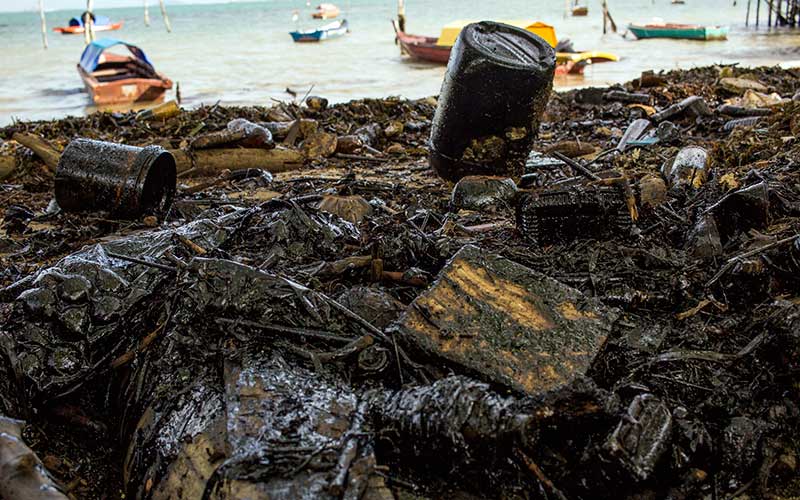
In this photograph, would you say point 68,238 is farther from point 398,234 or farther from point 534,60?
point 534,60

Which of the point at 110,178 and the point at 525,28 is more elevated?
the point at 525,28

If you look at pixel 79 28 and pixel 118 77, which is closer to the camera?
pixel 118 77

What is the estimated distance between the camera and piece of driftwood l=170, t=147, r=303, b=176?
256 inches

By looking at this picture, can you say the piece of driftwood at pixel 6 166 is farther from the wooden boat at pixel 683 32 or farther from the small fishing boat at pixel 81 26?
the small fishing boat at pixel 81 26

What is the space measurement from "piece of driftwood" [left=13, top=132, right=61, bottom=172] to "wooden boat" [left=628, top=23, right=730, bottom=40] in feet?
85.0

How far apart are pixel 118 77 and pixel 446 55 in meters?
10.1

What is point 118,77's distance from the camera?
16.6 metres

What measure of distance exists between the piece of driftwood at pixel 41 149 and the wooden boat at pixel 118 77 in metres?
9.82

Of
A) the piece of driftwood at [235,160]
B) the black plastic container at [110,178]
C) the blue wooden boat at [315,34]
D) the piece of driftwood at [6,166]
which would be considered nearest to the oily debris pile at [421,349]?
the black plastic container at [110,178]

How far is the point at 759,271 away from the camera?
304 centimetres

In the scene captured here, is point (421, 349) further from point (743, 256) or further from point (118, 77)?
point (118, 77)

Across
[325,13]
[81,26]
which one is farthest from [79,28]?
[325,13]

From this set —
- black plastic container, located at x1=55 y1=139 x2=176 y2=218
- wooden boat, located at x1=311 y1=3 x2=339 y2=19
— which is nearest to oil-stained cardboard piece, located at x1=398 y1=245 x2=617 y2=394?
black plastic container, located at x1=55 y1=139 x2=176 y2=218

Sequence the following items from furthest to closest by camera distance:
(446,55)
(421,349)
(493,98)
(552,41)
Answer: (446,55) → (552,41) → (493,98) → (421,349)
